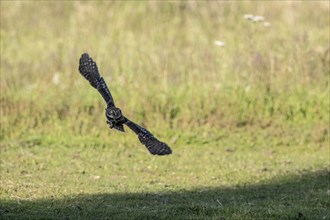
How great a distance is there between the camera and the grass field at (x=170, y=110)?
8.05 m

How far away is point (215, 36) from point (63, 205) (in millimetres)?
7197

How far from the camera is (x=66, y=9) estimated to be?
15.3 m

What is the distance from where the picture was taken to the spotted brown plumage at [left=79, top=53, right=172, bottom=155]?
18.5ft

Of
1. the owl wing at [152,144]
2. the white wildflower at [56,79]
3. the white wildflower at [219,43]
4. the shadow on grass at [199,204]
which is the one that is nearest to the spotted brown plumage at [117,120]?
the owl wing at [152,144]

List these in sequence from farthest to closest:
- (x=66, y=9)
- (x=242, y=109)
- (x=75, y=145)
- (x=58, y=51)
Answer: (x=66, y=9) < (x=58, y=51) < (x=242, y=109) < (x=75, y=145)

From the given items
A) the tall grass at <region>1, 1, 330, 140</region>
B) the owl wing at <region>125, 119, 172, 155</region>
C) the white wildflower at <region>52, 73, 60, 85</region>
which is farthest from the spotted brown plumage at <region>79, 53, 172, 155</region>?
the white wildflower at <region>52, 73, 60, 85</region>

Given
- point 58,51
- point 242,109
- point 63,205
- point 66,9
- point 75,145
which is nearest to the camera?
point 63,205

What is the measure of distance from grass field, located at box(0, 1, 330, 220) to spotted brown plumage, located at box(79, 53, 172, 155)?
131cm

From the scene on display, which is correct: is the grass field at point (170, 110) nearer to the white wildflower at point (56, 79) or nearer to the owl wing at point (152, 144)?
the white wildflower at point (56, 79)

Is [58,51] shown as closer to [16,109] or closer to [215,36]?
[16,109]

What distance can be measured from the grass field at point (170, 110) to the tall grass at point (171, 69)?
22 mm

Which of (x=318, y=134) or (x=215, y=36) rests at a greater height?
(x=215, y=36)

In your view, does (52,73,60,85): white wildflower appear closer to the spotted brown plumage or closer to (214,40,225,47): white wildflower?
(214,40,225,47): white wildflower

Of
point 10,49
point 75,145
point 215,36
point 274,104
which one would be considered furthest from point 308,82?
point 10,49
